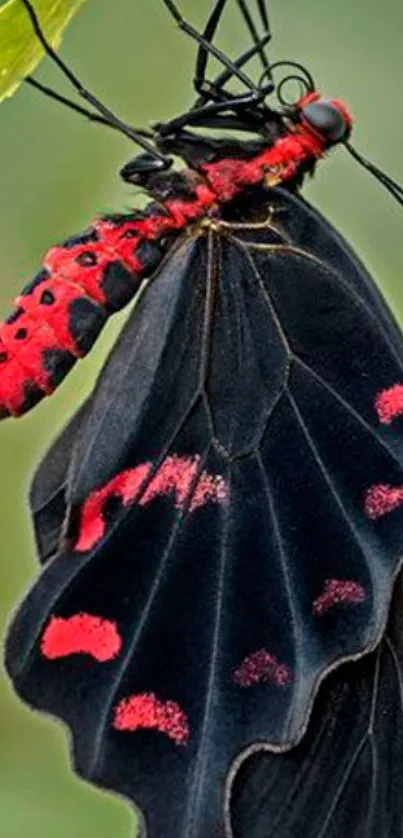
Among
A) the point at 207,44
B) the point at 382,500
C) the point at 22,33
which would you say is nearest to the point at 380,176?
the point at 207,44

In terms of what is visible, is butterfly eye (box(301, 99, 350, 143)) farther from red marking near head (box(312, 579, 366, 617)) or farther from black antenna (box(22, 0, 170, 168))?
red marking near head (box(312, 579, 366, 617))

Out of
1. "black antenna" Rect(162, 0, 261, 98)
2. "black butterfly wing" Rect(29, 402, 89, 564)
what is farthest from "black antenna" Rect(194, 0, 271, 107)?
"black butterfly wing" Rect(29, 402, 89, 564)

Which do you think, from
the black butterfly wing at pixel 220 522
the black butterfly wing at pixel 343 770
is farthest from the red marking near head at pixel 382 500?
the black butterfly wing at pixel 343 770

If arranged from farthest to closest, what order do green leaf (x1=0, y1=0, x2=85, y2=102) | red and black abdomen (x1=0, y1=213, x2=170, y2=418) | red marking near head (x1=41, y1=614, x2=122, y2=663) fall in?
red and black abdomen (x1=0, y1=213, x2=170, y2=418), red marking near head (x1=41, y1=614, x2=122, y2=663), green leaf (x1=0, y1=0, x2=85, y2=102)

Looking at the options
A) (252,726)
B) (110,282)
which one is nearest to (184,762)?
(252,726)

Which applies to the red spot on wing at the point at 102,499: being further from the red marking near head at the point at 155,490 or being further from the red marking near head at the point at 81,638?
the red marking near head at the point at 81,638

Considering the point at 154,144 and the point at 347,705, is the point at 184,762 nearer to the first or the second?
the point at 347,705

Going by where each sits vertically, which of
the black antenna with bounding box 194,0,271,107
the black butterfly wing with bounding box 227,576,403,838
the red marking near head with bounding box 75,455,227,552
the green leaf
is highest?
the green leaf
